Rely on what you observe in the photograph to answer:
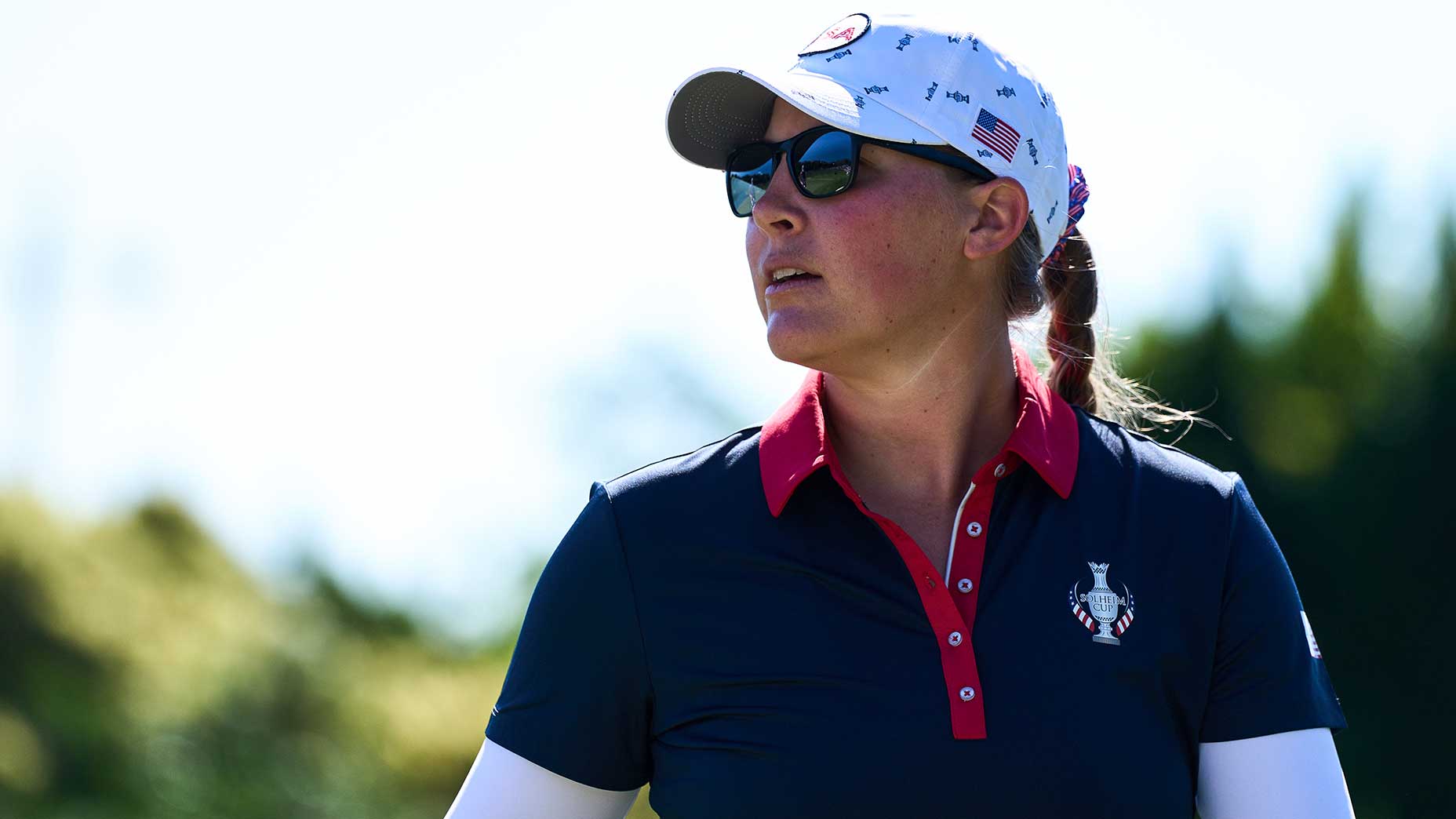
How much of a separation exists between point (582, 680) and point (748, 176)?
36.1 inches

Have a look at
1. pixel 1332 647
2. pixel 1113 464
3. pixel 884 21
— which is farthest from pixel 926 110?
pixel 1332 647

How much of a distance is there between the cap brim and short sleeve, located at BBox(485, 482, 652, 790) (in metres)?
0.76

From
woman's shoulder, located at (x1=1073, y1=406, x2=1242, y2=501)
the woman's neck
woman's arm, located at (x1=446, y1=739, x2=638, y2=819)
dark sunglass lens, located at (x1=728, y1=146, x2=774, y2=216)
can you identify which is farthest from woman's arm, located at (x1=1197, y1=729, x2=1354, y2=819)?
dark sunglass lens, located at (x1=728, y1=146, x2=774, y2=216)

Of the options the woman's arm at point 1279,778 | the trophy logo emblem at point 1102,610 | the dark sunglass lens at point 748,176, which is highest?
the dark sunglass lens at point 748,176

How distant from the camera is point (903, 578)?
223 cm

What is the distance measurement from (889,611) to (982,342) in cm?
59

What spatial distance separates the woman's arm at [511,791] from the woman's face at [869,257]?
742 millimetres

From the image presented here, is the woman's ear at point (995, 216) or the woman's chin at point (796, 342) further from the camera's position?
the woman's ear at point (995, 216)

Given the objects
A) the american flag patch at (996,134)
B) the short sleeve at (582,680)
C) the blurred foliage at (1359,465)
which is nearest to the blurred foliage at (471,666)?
the blurred foliage at (1359,465)

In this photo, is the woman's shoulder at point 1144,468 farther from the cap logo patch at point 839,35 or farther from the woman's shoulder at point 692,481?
the cap logo patch at point 839,35

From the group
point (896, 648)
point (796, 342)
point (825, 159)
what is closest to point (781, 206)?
point (825, 159)

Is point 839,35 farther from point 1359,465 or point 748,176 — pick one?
point 1359,465

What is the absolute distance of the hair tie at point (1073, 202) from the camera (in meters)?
2.73

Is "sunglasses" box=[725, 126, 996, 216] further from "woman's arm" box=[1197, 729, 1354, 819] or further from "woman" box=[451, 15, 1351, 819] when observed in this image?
"woman's arm" box=[1197, 729, 1354, 819]
